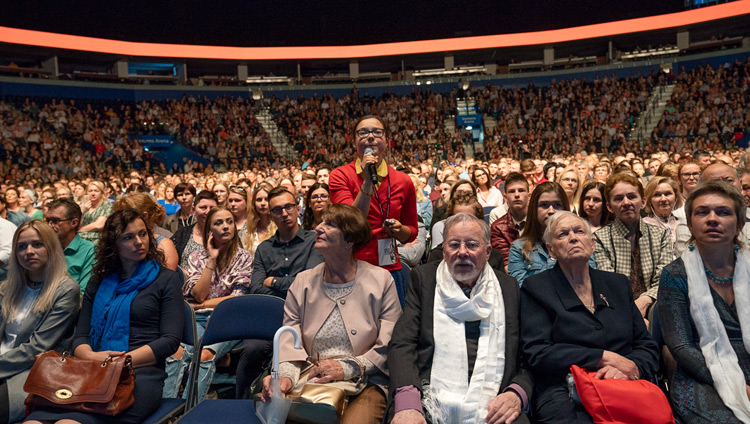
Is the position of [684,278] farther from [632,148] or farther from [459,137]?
[459,137]

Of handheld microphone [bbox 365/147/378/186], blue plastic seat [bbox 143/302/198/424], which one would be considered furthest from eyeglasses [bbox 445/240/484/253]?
blue plastic seat [bbox 143/302/198/424]

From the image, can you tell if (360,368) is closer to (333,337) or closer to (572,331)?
(333,337)

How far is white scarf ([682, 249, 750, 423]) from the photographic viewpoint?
2.33m

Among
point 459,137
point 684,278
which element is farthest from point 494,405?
point 459,137

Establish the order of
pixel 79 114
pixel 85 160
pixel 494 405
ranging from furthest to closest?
1. pixel 79 114
2. pixel 85 160
3. pixel 494 405

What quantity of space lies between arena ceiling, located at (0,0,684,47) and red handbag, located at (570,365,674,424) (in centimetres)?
2546

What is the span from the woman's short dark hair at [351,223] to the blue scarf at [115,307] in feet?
3.29

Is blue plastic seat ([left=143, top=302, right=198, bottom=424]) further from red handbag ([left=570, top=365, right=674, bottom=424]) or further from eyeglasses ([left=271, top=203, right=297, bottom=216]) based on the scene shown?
red handbag ([left=570, top=365, right=674, bottom=424])

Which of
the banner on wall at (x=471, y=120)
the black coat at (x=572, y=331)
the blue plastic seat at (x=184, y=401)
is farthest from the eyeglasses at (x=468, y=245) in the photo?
the banner on wall at (x=471, y=120)

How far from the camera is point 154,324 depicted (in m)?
2.98

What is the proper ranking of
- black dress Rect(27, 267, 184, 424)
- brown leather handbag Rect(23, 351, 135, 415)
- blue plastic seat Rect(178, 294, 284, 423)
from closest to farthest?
brown leather handbag Rect(23, 351, 135, 415) < black dress Rect(27, 267, 184, 424) < blue plastic seat Rect(178, 294, 284, 423)

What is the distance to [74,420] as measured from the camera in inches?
98.7

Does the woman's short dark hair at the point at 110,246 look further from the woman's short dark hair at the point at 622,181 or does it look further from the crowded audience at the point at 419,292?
the woman's short dark hair at the point at 622,181

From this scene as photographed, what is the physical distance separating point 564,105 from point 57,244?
71.1ft
